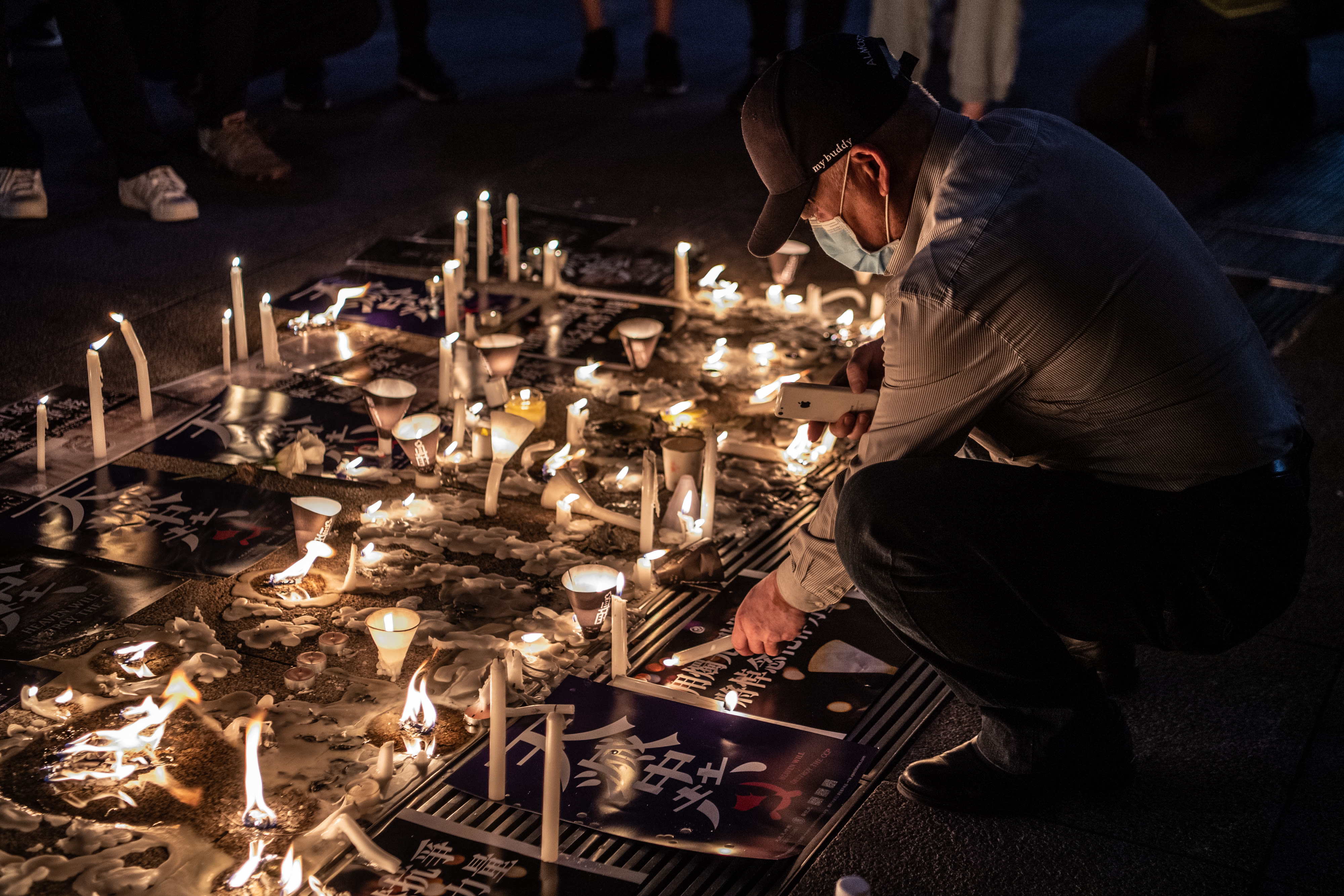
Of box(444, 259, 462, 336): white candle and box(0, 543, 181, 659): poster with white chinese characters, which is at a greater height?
box(444, 259, 462, 336): white candle

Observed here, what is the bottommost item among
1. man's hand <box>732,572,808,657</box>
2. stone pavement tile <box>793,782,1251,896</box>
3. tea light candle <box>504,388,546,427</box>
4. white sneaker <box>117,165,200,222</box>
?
stone pavement tile <box>793,782,1251,896</box>

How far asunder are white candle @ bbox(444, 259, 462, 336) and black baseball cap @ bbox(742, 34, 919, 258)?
167cm

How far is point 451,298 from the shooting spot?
352cm

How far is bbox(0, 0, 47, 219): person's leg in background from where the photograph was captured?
4.15 m

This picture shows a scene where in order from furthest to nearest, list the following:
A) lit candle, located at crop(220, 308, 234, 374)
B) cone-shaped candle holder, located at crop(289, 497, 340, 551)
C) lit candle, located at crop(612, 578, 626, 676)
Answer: lit candle, located at crop(220, 308, 234, 374) → cone-shaped candle holder, located at crop(289, 497, 340, 551) → lit candle, located at crop(612, 578, 626, 676)

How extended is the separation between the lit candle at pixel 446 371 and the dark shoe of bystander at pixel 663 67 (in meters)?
3.47

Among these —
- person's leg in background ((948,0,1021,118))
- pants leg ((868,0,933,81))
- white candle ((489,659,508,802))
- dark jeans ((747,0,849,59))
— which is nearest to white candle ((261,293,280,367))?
white candle ((489,659,508,802))

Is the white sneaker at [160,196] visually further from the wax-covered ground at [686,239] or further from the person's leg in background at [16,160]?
the person's leg in background at [16,160]

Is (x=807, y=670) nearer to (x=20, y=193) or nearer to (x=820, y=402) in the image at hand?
(x=820, y=402)

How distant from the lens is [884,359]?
1.79 m

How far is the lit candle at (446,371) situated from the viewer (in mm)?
3061

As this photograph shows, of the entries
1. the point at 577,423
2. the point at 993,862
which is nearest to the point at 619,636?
the point at 993,862

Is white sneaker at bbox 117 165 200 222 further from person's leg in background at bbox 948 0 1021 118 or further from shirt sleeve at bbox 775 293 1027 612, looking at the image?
shirt sleeve at bbox 775 293 1027 612

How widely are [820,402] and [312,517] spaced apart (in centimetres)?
91
